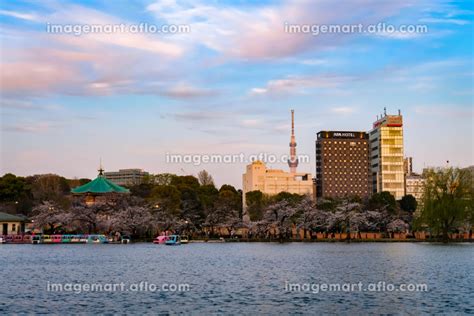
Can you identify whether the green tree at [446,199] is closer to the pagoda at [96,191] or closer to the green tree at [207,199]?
the green tree at [207,199]

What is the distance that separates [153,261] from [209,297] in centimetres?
2845

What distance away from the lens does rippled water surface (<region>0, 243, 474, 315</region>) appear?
34.6 meters

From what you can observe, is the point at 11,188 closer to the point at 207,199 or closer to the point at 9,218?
the point at 9,218

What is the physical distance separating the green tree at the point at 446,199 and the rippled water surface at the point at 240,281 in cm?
2543

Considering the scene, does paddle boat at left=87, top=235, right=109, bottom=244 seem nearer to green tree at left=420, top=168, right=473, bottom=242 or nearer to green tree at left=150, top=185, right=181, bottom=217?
green tree at left=150, top=185, right=181, bottom=217

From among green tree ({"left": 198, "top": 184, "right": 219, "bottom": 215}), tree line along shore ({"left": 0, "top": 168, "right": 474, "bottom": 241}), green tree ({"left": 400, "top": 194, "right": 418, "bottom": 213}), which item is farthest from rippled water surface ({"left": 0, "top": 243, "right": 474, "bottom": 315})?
green tree ({"left": 400, "top": 194, "right": 418, "bottom": 213})

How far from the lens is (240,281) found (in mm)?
46594

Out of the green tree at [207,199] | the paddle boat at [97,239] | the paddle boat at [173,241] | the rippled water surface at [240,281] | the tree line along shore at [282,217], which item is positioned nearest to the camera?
the rippled water surface at [240,281]

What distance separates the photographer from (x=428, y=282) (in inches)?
1812

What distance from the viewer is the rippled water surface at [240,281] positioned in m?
34.6

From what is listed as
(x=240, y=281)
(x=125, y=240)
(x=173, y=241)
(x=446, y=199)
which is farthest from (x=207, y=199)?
(x=240, y=281)

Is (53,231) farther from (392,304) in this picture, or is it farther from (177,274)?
(392,304)

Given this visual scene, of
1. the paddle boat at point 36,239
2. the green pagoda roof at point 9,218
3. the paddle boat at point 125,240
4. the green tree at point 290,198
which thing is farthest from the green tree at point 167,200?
the green pagoda roof at point 9,218

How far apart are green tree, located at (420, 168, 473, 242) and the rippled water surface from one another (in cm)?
2543
